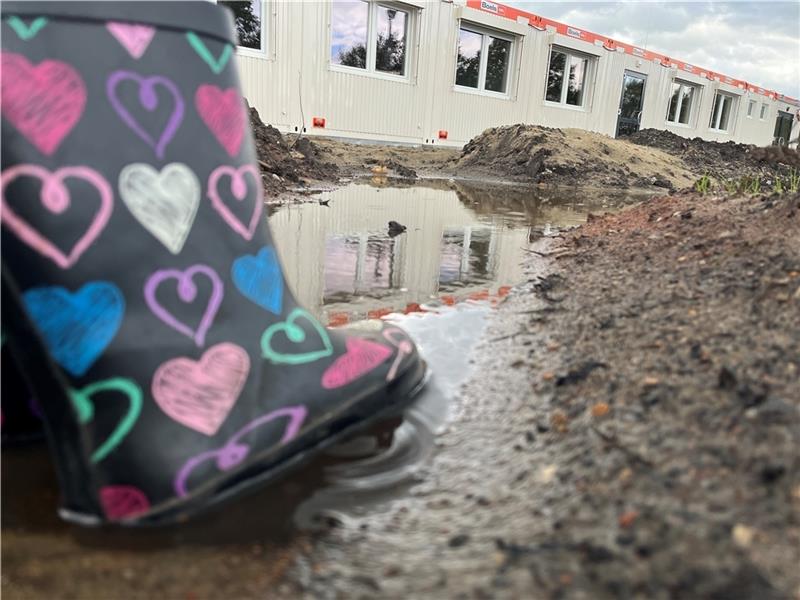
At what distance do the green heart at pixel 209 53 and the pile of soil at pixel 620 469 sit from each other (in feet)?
2.73

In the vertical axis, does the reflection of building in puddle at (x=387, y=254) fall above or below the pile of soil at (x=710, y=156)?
below

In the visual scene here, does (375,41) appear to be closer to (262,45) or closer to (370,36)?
(370,36)

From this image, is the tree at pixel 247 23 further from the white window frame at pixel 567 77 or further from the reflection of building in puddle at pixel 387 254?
the white window frame at pixel 567 77

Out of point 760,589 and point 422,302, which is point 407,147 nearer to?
point 422,302

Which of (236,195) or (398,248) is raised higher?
(236,195)

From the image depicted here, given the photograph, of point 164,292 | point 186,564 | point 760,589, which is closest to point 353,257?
point 164,292

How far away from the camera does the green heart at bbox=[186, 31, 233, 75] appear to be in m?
1.04

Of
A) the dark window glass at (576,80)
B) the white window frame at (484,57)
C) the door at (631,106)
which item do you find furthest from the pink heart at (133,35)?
the door at (631,106)

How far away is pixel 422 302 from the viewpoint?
207 centimetres

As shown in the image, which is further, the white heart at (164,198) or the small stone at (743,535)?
the white heart at (164,198)

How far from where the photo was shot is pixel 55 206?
2.89ft

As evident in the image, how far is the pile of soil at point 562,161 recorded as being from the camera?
8.45 meters

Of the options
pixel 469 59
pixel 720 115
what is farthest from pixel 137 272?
pixel 720 115

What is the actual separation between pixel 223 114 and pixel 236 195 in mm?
154
